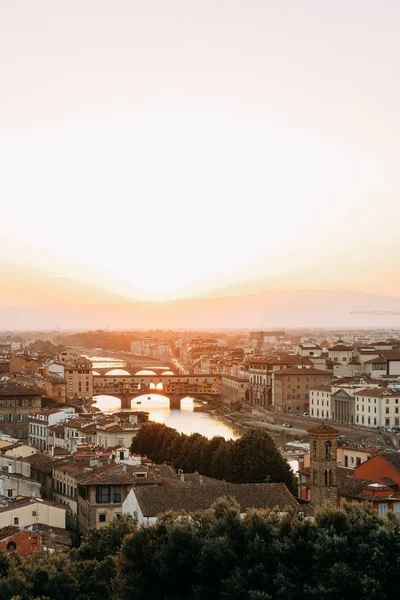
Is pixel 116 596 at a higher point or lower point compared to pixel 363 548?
lower

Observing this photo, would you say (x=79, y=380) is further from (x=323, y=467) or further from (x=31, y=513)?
(x=31, y=513)

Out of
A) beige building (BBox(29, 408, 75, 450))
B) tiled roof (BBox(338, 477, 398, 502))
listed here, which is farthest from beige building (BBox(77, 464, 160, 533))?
beige building (BBox(29, 408, 75, 450))

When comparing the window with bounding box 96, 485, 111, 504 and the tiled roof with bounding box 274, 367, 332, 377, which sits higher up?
the tiled roof with bounding box 274, 367, 332, 377

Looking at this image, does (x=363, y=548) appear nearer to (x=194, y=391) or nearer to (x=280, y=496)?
(x=280, y=496)

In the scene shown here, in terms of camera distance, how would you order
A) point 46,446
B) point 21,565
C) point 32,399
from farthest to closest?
point 32,399, point 46,446, point 21,565

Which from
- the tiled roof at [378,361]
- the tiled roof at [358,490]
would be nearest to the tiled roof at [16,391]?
the tiled roof at [358,490]

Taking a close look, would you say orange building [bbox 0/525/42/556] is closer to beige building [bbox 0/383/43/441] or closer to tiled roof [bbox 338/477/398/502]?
tiled roof [bbox 338/477/398/502]

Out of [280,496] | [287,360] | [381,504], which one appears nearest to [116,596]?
[280,496]

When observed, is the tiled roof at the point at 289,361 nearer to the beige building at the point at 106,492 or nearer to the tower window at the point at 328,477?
the tower window at the point at 328,477
